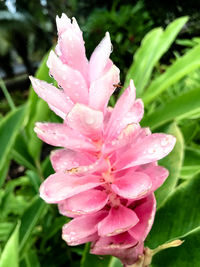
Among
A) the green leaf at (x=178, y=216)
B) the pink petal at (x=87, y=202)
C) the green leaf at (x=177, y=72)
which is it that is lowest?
the green leaf at (x=177, y=72)

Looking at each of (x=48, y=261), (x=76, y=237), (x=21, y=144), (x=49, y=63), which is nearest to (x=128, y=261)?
(x=76, y=237)

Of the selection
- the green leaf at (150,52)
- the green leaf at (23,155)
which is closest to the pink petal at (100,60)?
the green leaf at (150,52)

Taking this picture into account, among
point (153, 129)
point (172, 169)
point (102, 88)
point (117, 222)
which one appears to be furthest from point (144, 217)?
point (153, 129)

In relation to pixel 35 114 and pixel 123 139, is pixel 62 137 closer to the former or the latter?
pixel 123 139

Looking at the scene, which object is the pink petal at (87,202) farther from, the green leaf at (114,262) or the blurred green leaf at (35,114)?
the blurred green leaf at (35,114)

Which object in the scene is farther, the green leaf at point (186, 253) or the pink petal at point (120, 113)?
the green leaf at point (186, 253)

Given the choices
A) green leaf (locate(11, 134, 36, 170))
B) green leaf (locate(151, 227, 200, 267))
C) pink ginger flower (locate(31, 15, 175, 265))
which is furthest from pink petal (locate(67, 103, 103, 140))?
green leaf (locate(11, 134, 36, 170))

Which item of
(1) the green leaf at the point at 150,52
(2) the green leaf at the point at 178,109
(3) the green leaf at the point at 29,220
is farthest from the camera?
(1) the green leaf at the point at 150,52
